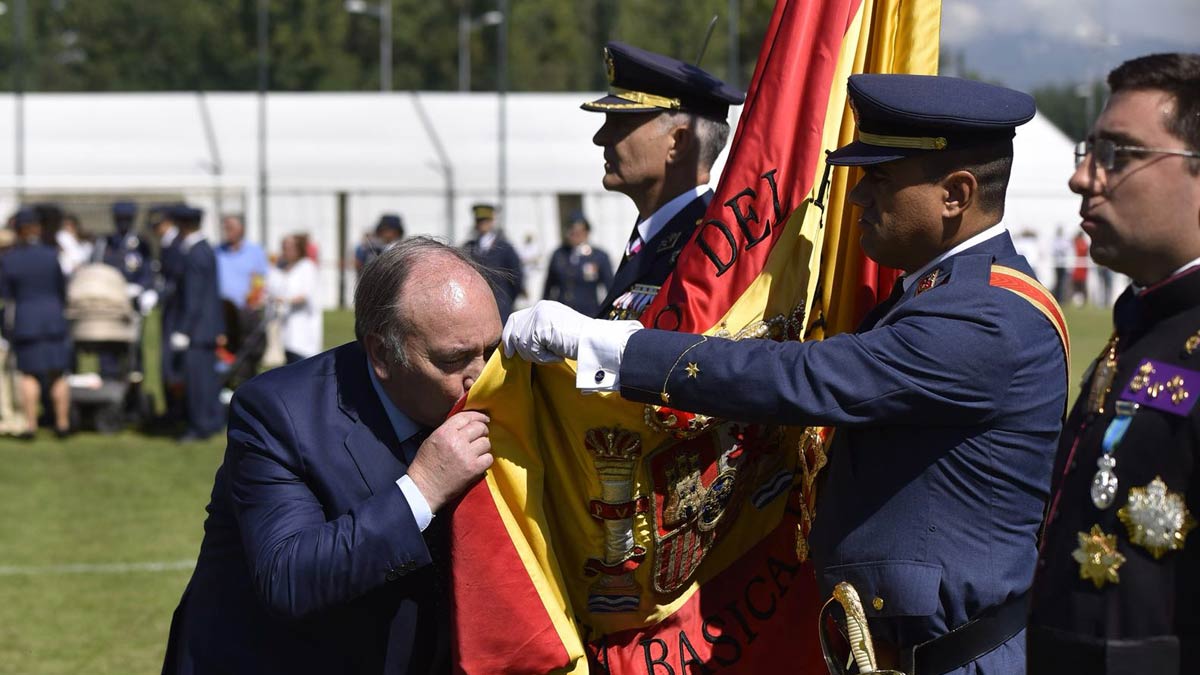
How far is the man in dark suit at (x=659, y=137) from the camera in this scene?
14.4 ft

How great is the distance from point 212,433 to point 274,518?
1153 centimetres

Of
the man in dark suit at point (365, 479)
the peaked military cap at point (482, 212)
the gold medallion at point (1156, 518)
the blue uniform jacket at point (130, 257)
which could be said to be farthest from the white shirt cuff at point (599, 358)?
the blue uniform jacket at point (130, 257)

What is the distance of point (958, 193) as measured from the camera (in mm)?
3004

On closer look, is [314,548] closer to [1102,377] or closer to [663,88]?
[1102,377]

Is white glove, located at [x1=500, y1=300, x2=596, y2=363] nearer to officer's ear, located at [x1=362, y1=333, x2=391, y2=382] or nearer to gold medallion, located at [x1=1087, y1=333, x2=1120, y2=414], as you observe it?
officer's ear, located at [x1=362, y1=333, x2=391, y2=382]

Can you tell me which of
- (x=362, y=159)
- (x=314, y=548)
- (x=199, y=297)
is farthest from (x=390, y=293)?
(x=362, y=159)

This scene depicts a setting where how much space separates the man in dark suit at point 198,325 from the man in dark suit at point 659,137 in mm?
9696

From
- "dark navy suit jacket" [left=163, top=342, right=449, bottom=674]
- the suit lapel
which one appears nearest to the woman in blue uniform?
"dark navy suit jacket" [left=163, top=342, right=449, bottom=674]

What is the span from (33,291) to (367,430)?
11.3 metres

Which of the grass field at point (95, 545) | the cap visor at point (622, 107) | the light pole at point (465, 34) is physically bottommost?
the grass field at point (95, 545)

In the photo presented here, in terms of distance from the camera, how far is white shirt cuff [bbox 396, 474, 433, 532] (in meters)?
2.98

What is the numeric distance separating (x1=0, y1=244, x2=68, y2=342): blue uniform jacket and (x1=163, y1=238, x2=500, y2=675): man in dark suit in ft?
36.2

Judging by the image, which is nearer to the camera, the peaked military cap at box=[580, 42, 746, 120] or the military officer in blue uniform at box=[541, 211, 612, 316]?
the peaked military cap at box=[580, 42, 746, 120]

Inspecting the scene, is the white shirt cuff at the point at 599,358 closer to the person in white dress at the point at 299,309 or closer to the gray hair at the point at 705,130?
the gray hair at the point at 705,130
